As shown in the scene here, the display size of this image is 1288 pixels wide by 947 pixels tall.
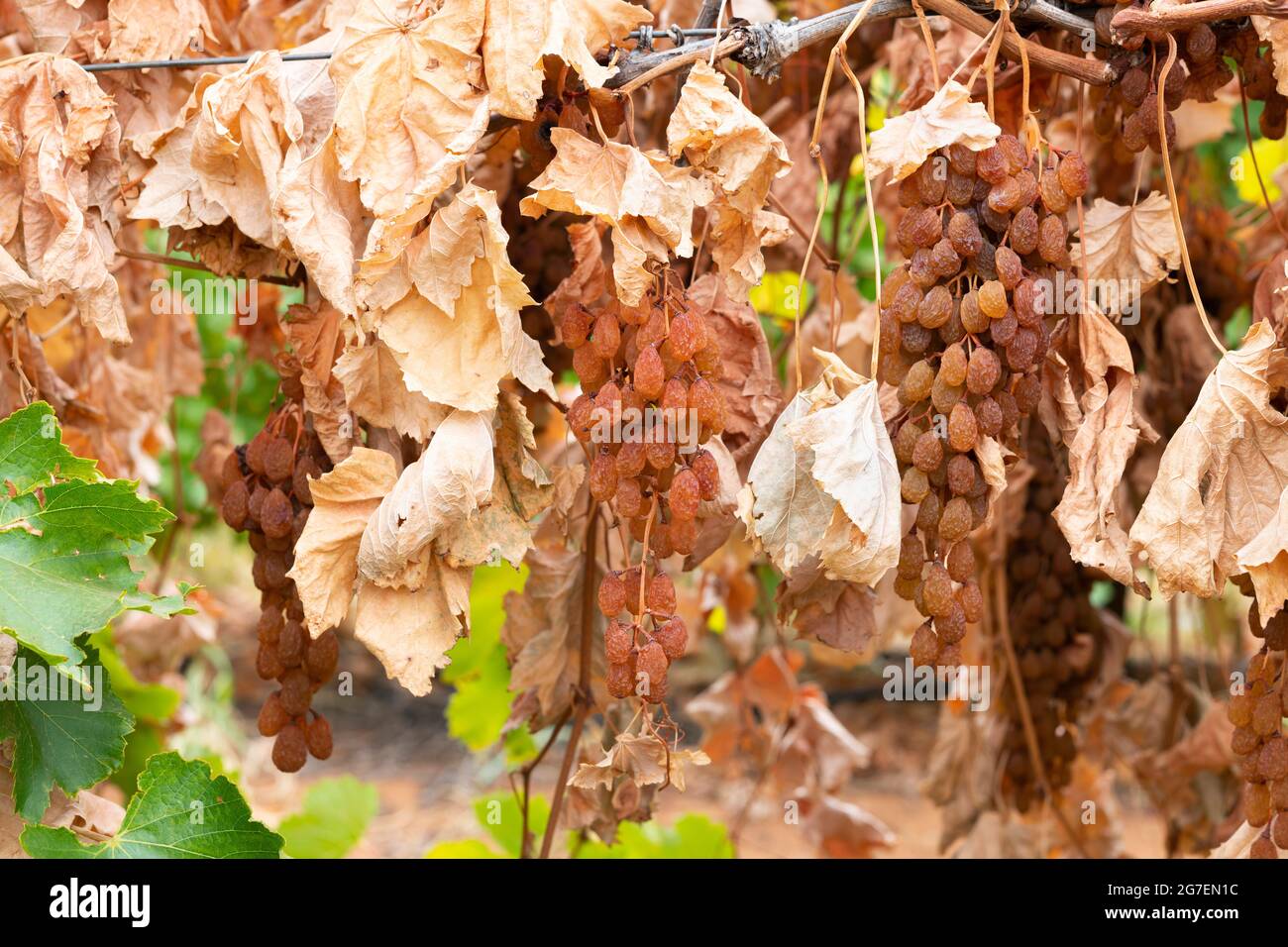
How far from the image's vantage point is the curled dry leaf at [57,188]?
1046 mm

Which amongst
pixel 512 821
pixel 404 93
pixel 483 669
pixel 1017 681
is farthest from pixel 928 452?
pixel 512 821

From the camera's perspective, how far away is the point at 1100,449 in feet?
3.38

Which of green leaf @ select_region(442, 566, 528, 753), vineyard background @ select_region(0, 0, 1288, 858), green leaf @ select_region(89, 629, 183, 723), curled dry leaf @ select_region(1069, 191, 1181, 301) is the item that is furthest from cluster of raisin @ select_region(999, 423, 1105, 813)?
green leaf @ select_region(89, 629, 183, 723)

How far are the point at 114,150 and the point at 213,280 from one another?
416 millimetres

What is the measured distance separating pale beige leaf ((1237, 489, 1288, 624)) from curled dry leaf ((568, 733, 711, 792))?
0.45 metres

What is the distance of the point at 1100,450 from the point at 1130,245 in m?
0.23

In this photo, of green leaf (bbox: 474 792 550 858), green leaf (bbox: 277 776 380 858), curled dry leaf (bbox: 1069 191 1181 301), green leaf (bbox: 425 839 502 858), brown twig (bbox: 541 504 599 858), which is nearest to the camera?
curled dry leaf (bbox: 1069 191 1181 301)

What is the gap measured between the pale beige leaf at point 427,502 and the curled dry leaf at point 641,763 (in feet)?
0.71

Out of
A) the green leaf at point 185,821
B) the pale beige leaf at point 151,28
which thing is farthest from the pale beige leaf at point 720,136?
the green leaf at point 185,821

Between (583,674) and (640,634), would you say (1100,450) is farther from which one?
(583,674)

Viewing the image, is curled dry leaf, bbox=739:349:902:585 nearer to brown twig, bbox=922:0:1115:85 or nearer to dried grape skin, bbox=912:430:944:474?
dried grape skin, bbox=912:430:944:474

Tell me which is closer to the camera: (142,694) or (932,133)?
(932,133)

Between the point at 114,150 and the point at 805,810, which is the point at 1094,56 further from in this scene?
the point at 805,810

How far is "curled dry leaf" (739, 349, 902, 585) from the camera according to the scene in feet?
3.02
